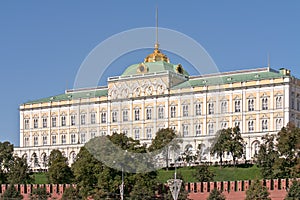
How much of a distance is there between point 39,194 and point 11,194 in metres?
2.64

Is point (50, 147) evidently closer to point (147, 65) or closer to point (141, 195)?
point (147, 65)

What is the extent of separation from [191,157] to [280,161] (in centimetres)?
2328

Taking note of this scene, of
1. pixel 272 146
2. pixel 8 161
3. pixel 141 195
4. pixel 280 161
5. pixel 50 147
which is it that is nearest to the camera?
pixel 141 195

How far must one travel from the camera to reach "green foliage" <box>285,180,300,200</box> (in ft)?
238

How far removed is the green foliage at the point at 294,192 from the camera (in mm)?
72500

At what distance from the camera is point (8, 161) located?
10206 centimetres

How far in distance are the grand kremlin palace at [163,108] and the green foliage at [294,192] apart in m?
31.4

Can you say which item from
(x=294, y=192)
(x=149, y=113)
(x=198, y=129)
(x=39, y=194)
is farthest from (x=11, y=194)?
(x=149, y=113)

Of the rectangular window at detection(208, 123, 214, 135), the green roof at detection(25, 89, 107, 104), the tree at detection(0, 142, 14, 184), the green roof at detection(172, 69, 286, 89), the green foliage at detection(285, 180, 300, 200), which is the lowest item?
the green foliage at detection(285, 180, 300, 200)

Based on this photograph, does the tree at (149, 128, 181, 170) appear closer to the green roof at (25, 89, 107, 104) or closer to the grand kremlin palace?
the grand kremlin palace

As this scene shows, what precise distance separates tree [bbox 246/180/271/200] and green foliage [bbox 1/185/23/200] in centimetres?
2226

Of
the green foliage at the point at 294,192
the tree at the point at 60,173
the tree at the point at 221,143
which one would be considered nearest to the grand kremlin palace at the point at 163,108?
the tree at the point at 221,143

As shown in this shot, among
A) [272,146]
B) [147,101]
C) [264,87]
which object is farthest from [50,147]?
[272,146]

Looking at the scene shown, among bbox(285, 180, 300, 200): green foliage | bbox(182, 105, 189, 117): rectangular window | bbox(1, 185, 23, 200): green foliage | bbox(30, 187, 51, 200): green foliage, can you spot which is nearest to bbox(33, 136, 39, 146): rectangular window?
bbox(182, 105, 189, 117): rectangular window
